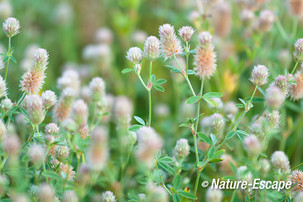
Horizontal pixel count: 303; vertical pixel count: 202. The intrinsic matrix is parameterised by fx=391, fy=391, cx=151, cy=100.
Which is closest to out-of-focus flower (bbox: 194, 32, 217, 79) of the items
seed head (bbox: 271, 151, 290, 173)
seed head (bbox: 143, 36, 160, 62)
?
seed head (bbox: 143, 36, 160, 62)

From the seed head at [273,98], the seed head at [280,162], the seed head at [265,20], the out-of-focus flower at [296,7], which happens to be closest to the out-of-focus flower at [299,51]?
the seed head at [273,98]

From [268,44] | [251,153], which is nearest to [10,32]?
[251,153]

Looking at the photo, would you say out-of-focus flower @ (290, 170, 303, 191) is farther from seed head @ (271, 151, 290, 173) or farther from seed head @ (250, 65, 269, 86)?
seed head @ (250, 65, 269, 86)

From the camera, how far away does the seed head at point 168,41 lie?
1364mm

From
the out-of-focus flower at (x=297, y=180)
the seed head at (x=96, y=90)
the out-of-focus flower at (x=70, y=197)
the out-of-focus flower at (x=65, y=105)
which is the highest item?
the seed head at (x=96, y=90)

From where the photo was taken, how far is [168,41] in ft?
4.51

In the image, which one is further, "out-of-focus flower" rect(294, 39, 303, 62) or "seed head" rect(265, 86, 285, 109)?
"out-of-focus flower" rect(294, 39, 303, 62)

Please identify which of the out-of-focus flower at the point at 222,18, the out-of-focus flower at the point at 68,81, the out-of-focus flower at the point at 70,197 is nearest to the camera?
the out-of-focus flower at the point at 70,197

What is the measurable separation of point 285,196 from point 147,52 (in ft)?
2.26

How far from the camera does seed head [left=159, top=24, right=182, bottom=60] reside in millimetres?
1364

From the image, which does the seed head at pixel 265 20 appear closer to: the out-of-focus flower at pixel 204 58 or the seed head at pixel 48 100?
the out-of-focus flower at pixel 204 58

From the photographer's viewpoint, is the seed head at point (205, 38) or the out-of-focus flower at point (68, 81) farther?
the out-of-focus flower at point (68, 81)

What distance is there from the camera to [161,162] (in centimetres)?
140

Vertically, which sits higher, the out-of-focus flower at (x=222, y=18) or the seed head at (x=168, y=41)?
the out-of-focus flower at (x=222, y=18)
